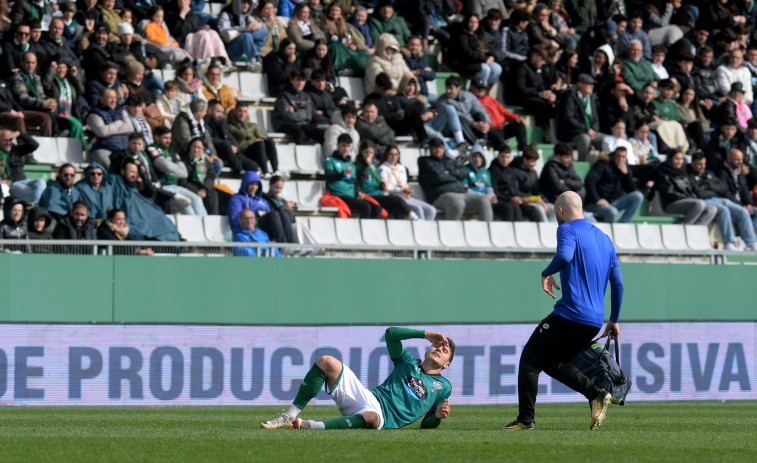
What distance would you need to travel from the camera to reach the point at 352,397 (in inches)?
364

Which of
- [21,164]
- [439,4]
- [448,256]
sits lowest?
[448,256]

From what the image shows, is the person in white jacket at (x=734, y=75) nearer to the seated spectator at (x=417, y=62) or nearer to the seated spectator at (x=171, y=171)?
the seated spectator at (x=417, y=62)

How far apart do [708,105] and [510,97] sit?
155 inches

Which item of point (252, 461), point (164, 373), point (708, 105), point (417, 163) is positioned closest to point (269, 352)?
point (164, 373)

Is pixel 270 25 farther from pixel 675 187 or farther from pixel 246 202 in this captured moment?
pixel 675 187

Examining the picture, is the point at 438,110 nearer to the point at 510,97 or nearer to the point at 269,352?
the point at 510,97

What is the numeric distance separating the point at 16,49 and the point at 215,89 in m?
2.92

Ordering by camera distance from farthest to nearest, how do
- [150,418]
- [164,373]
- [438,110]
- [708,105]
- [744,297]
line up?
[708,105]
[438,110]
[744,297]
[164,373]
[150,418]

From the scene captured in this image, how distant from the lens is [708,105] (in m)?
23.2

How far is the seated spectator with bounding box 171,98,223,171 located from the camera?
17.1 meters

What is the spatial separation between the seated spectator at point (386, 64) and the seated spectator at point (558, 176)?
8.86ft

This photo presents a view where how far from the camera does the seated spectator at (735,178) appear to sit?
20.8 metres

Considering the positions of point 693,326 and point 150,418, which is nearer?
point 150,418

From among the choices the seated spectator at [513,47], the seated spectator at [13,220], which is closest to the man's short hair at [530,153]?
the seated spectator at [513,47]
